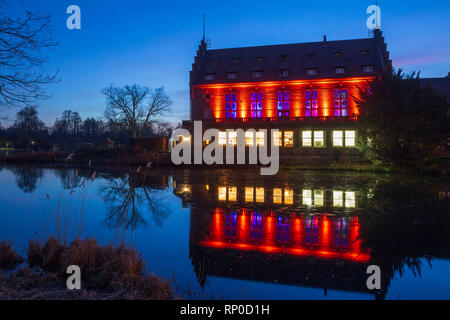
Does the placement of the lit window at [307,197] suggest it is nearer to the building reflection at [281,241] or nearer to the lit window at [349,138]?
the building reflection at [281,241]

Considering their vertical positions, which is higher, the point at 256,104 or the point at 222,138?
the point at 256,104

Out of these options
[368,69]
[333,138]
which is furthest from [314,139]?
[368,69]

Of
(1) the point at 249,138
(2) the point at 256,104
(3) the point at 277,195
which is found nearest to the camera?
(3) the point at 277,195

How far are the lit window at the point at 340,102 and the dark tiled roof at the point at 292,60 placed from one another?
2.02 m

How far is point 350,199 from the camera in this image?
13.1 meters

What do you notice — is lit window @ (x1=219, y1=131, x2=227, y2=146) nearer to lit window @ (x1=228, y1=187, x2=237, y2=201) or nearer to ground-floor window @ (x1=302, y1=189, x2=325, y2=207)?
lit window @ (x1=228, y1=187, x2=237, y2=201)

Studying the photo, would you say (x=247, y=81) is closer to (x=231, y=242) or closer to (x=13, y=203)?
(x=13, y=203)

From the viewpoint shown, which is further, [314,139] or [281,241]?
[314,139]

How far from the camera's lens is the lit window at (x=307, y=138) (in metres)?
38.5

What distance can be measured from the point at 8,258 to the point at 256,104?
37.6m

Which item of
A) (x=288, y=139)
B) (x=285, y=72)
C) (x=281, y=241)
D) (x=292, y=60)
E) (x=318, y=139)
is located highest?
(x=292, y=60)

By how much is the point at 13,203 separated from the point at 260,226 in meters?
10.1

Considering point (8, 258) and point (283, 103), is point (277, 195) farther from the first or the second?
point (283, 103)

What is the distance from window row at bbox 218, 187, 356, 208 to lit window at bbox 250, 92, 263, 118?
2603cm
